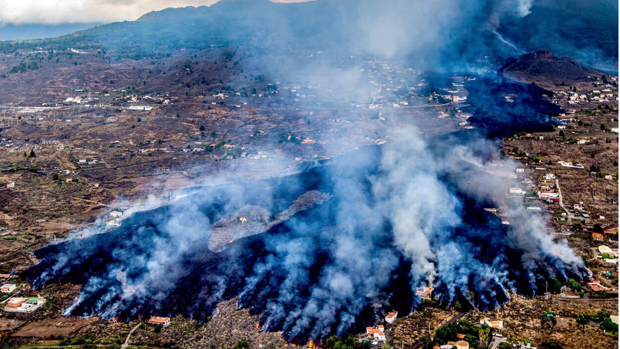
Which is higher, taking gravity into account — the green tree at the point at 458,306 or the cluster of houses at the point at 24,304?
the cluster of houses at the point at 24,304

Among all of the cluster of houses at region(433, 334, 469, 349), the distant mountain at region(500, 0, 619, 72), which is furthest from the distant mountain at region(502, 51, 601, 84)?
the cluster of houses at region(433, 334, 469, 349)

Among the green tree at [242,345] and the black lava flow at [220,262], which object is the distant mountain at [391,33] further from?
the green tree at [242,345]

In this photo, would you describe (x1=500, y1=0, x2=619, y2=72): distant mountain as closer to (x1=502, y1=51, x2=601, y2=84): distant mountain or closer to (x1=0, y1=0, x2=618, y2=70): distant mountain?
(x1=0, y1=0, x2=618, y2=70): distant mountain

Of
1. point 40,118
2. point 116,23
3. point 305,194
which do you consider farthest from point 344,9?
point 305,194

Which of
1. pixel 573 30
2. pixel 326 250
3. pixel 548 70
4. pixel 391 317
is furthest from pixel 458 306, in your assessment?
pixel 573 30

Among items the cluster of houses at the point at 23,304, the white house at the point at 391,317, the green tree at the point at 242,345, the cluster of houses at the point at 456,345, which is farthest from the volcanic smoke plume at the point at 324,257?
the cluster of houses at the point at 456,345
